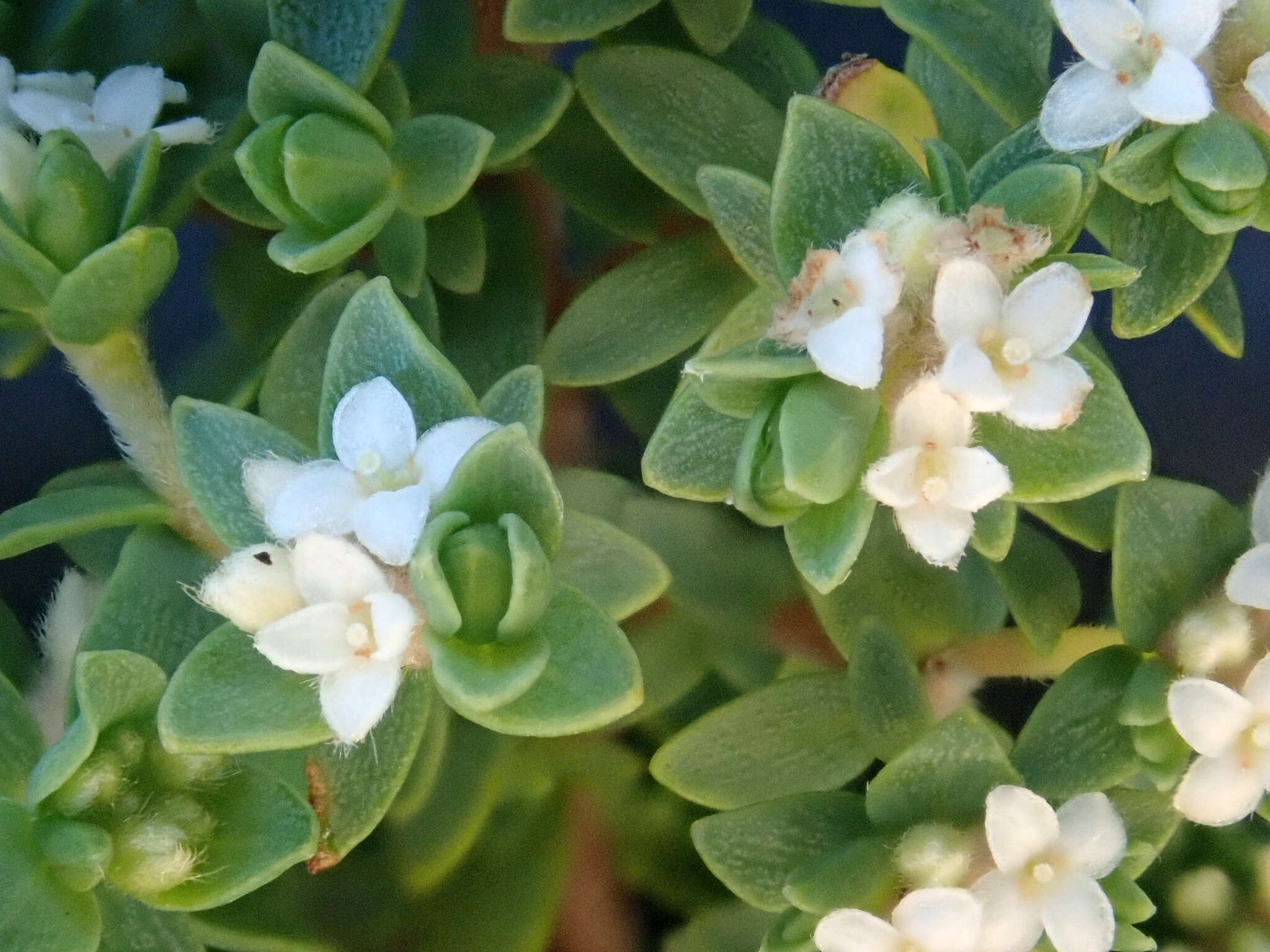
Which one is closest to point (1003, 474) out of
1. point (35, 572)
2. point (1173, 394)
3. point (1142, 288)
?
point (1142, 288)

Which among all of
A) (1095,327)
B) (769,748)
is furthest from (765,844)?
(1095,327)

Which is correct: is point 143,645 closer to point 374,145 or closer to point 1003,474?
point 374,145

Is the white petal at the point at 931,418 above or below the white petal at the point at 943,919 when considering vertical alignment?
above

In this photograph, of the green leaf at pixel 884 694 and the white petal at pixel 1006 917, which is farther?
the green leaf at pixel 884 694

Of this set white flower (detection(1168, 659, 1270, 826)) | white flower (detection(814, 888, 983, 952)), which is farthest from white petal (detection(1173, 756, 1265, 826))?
white flower (detection(814, 888, 983, 952))

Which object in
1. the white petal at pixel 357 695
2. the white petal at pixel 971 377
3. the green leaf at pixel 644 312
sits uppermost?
the white petal at pixel 971 377

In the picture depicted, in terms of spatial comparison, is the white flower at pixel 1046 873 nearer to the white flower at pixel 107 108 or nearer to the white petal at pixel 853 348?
the white petal at pixel 853 348

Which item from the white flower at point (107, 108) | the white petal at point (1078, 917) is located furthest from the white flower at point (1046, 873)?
the white flower at point (107, 108)
